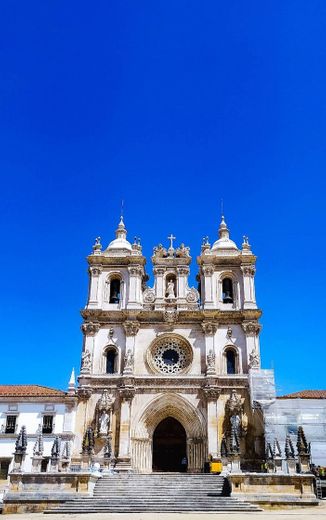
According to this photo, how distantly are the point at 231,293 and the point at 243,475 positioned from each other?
16861mm

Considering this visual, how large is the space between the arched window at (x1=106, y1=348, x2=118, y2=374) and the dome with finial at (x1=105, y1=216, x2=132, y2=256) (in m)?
7.60

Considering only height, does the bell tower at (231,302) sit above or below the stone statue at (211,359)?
above

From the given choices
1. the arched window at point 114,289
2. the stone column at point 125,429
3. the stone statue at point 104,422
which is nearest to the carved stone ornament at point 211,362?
the stone column at point 125,429

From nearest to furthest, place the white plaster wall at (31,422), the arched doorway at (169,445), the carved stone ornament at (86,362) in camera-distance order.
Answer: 1. the arched doorway at (169,445)
2. the carved stone ornament at (86,362)
3. the white plaster wall at (31,422)

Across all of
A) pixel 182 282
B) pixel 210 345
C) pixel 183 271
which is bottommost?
pixel 210 345

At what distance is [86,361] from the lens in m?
34.5

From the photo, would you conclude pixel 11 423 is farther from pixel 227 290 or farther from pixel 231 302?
pixel 227 290

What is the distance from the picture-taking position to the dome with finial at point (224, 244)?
38812mm

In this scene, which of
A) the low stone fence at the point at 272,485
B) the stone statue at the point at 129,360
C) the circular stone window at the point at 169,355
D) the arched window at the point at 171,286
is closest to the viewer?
the low stone fence at the point at 272,485

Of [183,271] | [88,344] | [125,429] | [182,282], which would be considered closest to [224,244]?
[183,271]

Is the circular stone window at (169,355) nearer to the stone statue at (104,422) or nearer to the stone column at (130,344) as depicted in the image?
the stone column at (130,344)

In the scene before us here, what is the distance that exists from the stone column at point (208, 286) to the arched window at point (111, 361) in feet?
23.8

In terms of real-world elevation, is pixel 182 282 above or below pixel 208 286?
above

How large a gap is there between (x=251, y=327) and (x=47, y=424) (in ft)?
52.9
